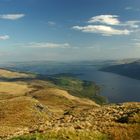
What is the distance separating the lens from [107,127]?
24156mm

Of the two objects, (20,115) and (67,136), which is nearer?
(67,136)

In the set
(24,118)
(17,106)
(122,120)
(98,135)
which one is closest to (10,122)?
(24,118)

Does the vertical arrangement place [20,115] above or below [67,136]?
below

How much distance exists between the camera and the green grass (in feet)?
65.7

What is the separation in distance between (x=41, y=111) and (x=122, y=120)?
61626 mm

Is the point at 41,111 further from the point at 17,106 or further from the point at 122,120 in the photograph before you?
the point at 122,120

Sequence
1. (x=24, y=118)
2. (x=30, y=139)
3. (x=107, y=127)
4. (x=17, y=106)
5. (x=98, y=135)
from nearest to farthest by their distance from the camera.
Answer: (x=30, y=139)
(x=98, y=135)
(x=107, y=127)
(x=24, y=118)
(x=17, y=106)

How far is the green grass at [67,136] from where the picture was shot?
788 inches

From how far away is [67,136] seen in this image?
2042cm

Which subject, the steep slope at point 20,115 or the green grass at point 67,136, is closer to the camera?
the green grass at point 67,136

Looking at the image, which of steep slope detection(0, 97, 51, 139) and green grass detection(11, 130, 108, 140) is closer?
green grass detection(11, 130, 108, 140)

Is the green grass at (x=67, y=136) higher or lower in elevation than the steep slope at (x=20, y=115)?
higher

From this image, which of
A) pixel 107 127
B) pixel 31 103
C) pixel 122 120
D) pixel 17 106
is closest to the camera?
pixel 107 127

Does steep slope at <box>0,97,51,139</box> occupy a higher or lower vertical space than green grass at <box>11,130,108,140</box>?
lower
